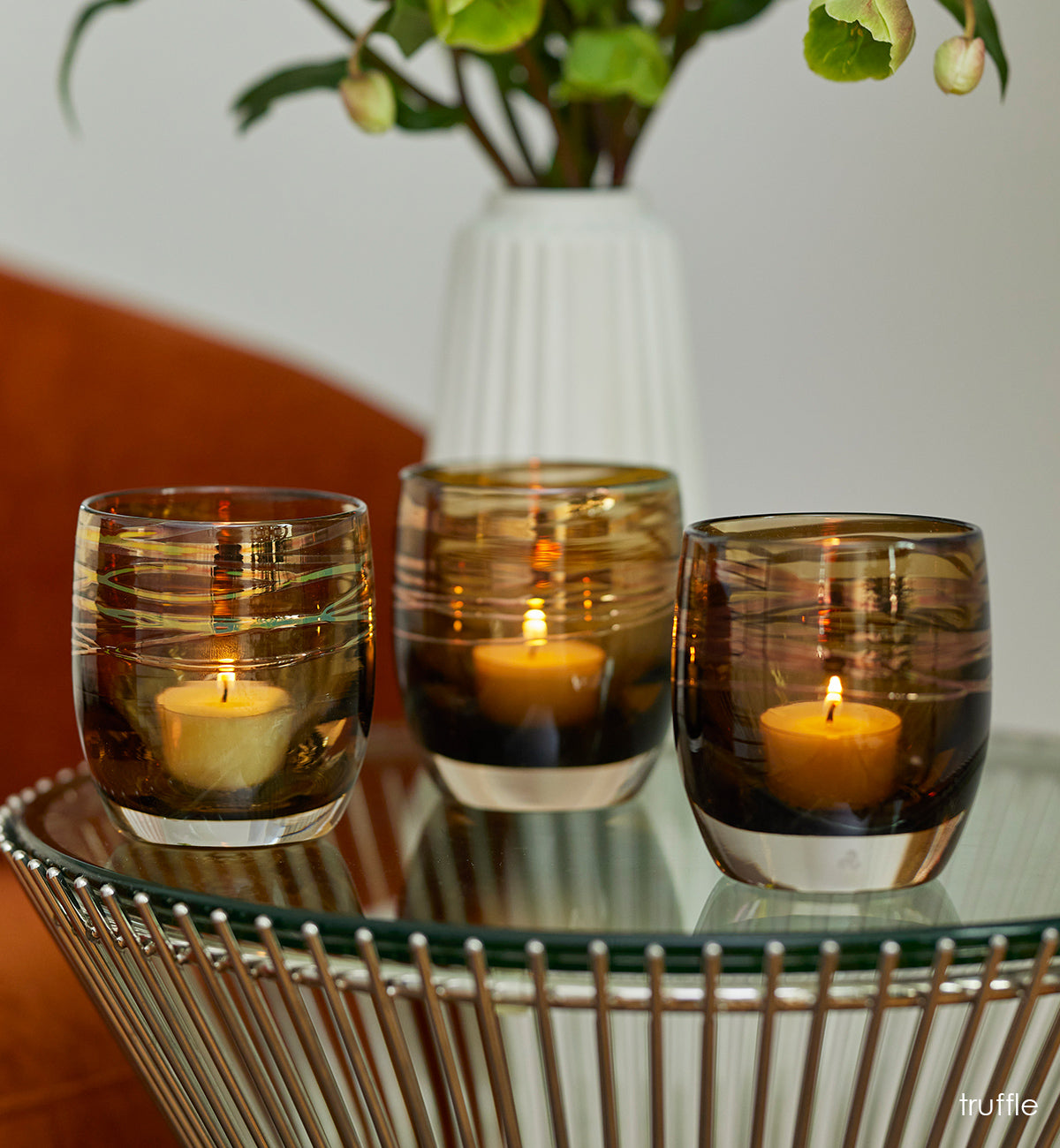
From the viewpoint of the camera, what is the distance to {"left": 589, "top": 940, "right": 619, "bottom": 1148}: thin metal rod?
1.15 ft

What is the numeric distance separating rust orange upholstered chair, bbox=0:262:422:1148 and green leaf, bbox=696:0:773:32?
1.10 ft

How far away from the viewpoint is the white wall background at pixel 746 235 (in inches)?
37.8

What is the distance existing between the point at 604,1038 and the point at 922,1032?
8cm

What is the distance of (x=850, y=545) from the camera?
38cm

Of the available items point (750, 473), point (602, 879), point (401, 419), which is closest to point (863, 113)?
point (750, 473)

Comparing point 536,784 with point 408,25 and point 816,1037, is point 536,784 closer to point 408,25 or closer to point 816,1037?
point 816,1037

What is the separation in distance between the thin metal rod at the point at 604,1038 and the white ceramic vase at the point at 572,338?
16.3 inches

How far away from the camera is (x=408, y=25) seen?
0.55m

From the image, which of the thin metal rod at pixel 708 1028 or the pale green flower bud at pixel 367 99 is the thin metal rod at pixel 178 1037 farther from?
the pale green flower bud at pixel 367 99

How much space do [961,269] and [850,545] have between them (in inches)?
26.3

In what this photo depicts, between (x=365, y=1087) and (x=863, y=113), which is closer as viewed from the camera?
Result: (x=365, y=1087)

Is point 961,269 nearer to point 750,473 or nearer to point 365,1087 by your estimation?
point 750,473

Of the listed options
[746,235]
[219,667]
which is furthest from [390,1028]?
[746,235]

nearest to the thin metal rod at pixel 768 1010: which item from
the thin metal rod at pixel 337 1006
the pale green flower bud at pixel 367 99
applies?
the thin metal rod at pixel 337 1006
